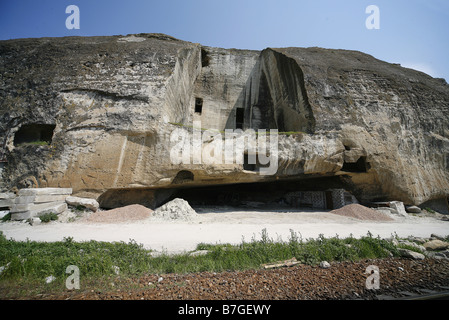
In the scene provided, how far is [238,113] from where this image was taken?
16.1 m

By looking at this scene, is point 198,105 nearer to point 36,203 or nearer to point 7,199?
point 36,203

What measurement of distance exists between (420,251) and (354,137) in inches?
268

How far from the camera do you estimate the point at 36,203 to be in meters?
6.62

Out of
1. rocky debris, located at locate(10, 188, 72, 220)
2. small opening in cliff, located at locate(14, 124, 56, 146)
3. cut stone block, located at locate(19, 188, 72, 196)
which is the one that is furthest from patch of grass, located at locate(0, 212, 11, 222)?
small opening in cliff, located at locate(14, 124, 56, 146)

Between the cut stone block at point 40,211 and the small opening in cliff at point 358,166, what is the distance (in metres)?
12.8

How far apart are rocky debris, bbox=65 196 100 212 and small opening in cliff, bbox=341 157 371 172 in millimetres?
11858

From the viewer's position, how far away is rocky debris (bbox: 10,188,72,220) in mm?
6312

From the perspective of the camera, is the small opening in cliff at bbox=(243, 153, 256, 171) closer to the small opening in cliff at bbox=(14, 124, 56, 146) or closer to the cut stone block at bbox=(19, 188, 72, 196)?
the cut stone block at bbox=(19, 188, 72, 196)

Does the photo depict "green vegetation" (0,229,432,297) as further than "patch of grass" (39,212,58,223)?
No

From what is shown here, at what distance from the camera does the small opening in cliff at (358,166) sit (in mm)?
9828

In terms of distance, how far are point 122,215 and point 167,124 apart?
4064 millimetres

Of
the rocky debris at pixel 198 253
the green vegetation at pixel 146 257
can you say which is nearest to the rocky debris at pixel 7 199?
the green vegetation at pixel 146 257

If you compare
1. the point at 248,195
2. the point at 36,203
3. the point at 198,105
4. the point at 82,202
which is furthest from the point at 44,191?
the point at 198,105

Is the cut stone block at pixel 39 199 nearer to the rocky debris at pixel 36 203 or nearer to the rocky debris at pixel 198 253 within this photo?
the rocky debris at pixel 36 203
